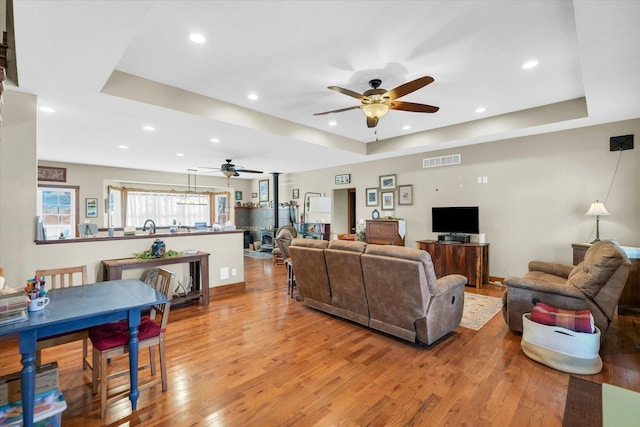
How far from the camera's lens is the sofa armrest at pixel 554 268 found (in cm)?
371

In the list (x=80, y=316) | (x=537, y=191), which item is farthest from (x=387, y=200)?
(x=80, y=316)

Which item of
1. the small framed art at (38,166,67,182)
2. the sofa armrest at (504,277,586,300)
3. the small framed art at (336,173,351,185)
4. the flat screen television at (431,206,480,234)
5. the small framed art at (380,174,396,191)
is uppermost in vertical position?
the small framed art at (38,166,67,182)

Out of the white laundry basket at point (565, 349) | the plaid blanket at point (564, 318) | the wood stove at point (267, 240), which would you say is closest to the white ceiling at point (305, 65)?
the plaid blanket at point (564, 318)

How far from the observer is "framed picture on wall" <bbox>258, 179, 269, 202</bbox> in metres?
10.7

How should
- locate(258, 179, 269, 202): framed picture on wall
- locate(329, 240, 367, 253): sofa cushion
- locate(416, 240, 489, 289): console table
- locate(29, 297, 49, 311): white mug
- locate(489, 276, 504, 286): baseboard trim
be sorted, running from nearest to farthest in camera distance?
locate(29, 297, 49, 311): white mug
locate(329, 240, 367, 253): sofa cushion
locate(416, 240, 489, 289): console table
locate(489, 276, 504, 286): baseboard trim
locate(258, 179, 269, 202): framed picture on wall

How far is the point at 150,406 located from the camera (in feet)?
6.70

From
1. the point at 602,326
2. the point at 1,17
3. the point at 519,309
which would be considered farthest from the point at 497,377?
the point at 1,17

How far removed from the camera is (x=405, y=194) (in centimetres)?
662

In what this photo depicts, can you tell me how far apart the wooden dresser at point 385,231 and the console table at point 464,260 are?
889mm

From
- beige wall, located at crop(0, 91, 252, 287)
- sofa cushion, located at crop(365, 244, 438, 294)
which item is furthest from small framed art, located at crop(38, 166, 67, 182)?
sofa cushion, located at crop(365, 244, 438, 294)

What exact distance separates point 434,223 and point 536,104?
2621 millimetres

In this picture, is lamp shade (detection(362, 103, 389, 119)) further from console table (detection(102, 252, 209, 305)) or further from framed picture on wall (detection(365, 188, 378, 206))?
framed picture on wall (detection(365, 188, 378, 206))

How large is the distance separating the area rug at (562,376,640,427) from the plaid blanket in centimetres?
41

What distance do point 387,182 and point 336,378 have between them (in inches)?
206
